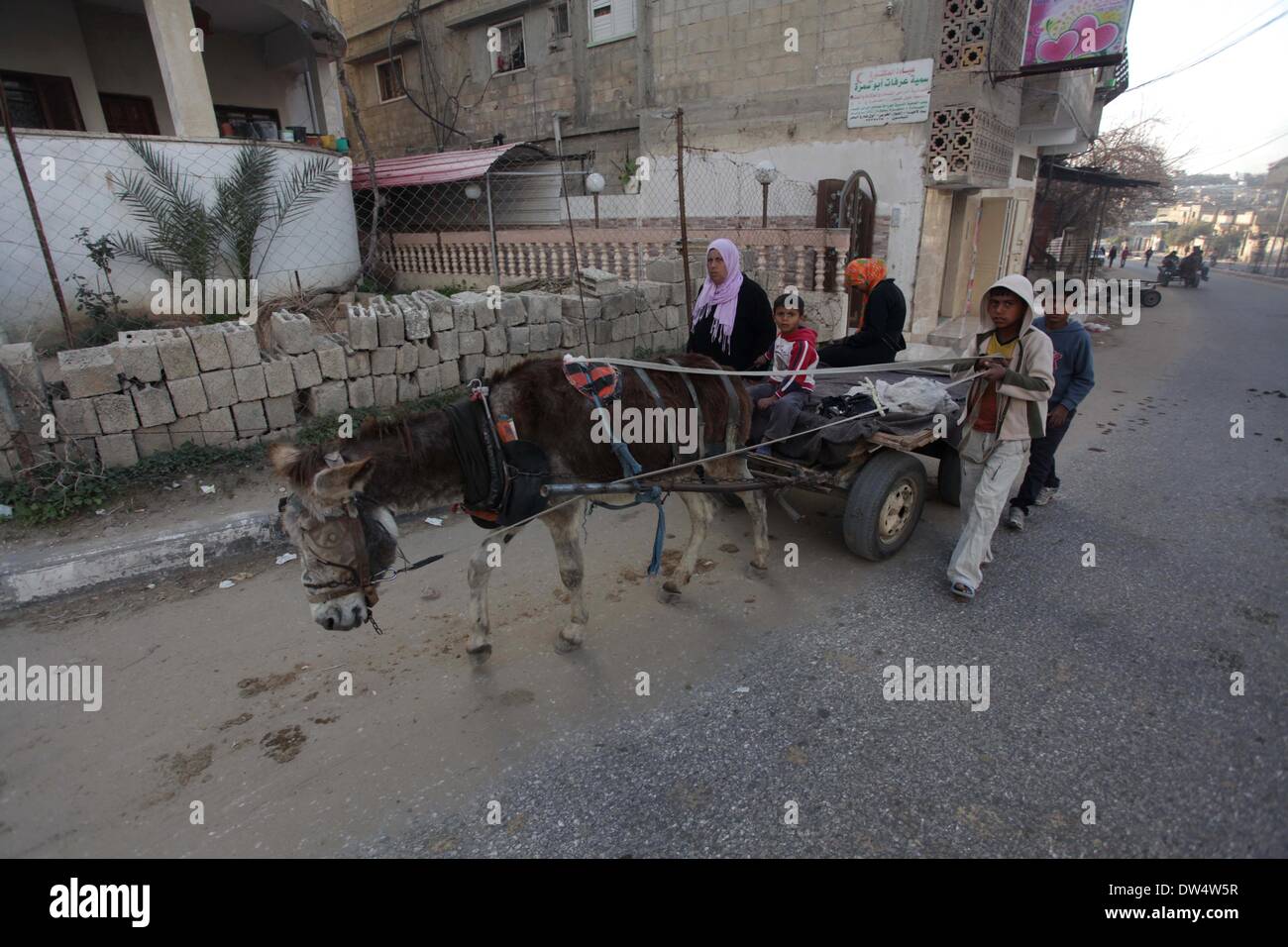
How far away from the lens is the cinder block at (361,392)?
5855mm

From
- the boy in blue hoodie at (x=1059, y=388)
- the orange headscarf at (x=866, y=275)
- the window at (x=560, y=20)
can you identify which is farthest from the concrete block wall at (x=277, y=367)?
the window at (x=560, y=20)

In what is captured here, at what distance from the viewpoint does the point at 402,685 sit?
321 centimetres

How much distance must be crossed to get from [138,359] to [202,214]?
4.16m

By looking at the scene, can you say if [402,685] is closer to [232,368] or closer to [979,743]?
[979,743]

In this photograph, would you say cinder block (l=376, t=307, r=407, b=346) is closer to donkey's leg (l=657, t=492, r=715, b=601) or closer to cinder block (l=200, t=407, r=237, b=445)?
cinder block (l=200, t=407, r=237, b=445)

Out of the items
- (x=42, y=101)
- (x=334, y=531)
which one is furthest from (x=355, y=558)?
(x=42, y=101)

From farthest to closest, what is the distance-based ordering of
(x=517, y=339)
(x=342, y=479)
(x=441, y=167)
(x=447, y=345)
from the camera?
(x=441, y=167), (x=517, y=339), (x=447, y=345), (x=342, y=479)

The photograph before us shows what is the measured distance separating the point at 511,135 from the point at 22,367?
13.4 meters

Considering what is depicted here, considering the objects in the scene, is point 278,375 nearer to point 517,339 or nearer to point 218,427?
point 218,427

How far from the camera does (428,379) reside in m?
6.30

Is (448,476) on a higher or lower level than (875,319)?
lower

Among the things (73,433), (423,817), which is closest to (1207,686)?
(423,817)
